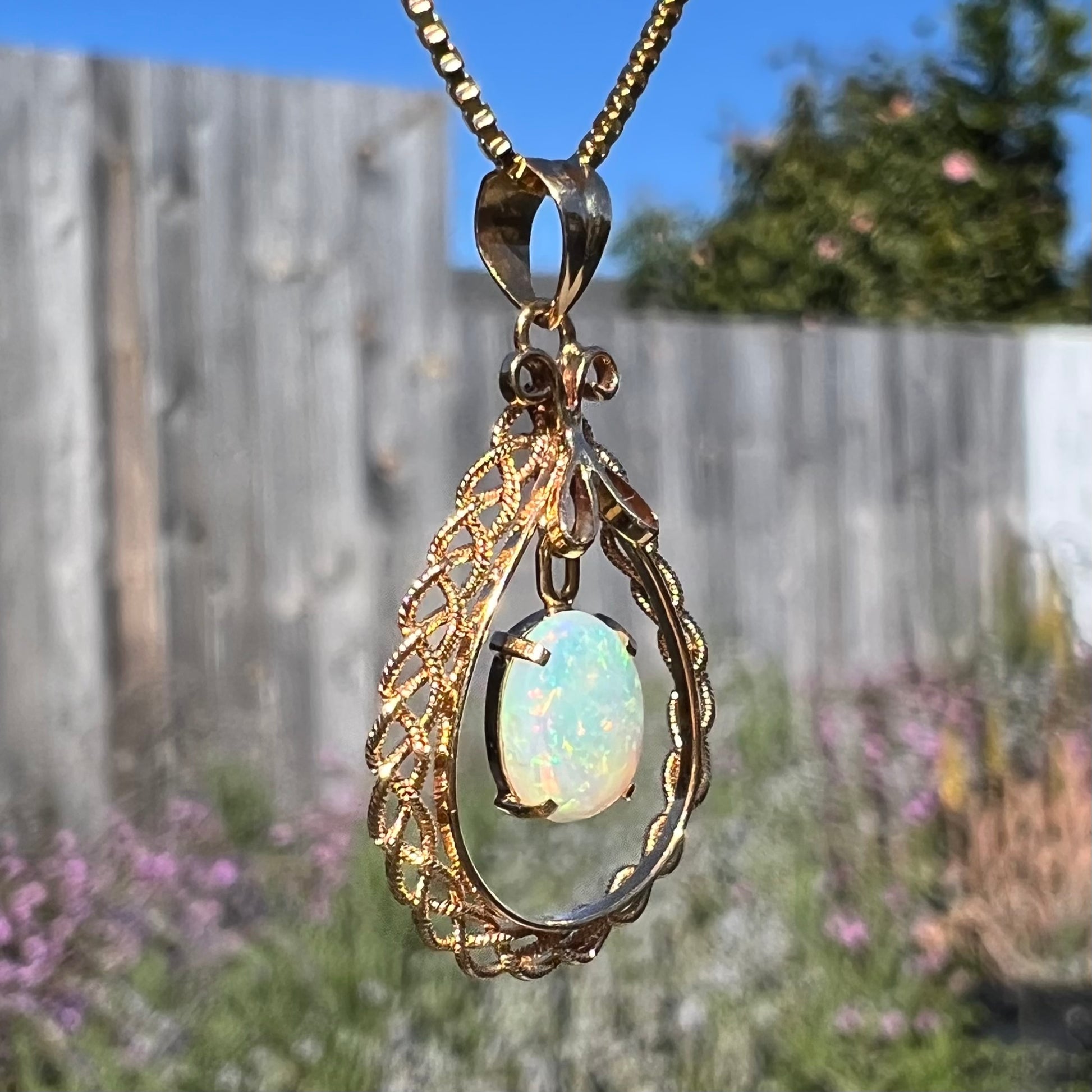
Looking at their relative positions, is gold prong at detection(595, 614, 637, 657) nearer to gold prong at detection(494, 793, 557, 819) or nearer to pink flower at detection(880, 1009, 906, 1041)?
gold prong at detection(494, 793, 557, 819)

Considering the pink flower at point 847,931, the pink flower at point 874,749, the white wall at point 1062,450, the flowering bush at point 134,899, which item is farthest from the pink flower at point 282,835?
the white wall at point 1062,450

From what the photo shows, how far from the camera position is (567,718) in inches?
22.5

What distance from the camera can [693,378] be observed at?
1.86 metres

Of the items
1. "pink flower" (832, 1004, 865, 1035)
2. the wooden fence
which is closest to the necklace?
the wooden fence

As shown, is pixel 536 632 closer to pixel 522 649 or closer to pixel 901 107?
pixel 522 649

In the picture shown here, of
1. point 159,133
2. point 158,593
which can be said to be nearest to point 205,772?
point 158,593

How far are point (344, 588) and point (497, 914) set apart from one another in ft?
3.25

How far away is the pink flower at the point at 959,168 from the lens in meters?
2.87

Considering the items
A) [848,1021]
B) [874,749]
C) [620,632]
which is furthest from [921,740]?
[620,632]

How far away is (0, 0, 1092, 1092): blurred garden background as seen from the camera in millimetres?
1364

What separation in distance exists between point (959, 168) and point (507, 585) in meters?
2.63

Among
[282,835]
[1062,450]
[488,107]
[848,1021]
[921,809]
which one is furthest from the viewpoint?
[1062,450]

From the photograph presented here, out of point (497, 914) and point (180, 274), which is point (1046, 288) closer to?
point (180, 274)

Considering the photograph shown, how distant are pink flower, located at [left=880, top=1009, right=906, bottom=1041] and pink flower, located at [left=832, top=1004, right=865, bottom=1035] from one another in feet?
0.10
